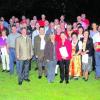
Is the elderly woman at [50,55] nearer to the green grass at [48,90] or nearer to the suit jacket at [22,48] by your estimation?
the green grass at [48,90]

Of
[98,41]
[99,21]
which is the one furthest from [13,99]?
[99,21]

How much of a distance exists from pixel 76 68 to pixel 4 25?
546cm

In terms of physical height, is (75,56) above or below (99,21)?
below

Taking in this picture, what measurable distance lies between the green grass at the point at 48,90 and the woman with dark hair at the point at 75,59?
11.4 inches

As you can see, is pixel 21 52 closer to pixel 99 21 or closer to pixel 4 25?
pixel 4 25

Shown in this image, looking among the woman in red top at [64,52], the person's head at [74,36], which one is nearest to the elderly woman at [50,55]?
the woman in red top at [64,52]

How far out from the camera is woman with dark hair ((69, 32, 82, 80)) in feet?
46.0

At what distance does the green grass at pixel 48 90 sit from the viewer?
1212 cm

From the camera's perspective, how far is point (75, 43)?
14.1 m

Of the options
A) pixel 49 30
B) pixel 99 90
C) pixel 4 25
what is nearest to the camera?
pixel 99 90

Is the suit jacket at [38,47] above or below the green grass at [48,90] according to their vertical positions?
above

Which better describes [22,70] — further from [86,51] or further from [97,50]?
[97,50]

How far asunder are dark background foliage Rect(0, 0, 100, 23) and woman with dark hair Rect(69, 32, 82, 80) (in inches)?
473

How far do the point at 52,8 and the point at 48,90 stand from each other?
14.9m
